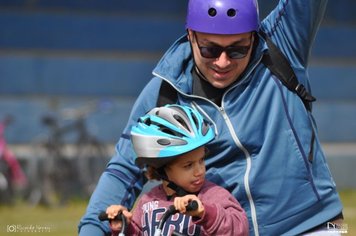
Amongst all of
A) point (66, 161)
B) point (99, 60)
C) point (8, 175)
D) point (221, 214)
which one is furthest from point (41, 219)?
point (221, 214)

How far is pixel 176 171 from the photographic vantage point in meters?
4.01

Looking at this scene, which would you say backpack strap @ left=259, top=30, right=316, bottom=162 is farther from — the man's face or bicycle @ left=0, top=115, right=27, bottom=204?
bicycle @ left=0, top=115, right=27, bottom=204

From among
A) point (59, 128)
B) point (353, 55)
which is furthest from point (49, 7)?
point (353, 55)

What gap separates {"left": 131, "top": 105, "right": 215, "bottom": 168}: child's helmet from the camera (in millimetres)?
3928

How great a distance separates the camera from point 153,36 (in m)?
15.6

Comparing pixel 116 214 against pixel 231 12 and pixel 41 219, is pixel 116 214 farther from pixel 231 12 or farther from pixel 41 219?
pixel 41 219

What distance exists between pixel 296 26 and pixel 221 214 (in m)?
0.89

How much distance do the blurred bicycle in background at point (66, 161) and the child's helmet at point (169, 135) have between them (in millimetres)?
8418

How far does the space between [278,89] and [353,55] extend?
1264 centimetres

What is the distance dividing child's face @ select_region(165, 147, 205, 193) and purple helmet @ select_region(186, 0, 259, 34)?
0.49 m

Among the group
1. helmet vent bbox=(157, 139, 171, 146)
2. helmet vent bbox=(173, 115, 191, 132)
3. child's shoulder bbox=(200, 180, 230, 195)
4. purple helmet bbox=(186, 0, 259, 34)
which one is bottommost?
child's shoulder bbox=(200, 180, 230, 195)

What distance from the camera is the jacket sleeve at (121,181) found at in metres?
4.15

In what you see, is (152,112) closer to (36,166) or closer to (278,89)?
(278,89)

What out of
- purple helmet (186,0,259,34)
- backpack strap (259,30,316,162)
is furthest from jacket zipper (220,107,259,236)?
purple helmet (186,0,259,34)
